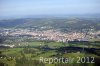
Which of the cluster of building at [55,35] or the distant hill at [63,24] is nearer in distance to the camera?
the cluster of building at [55,35]

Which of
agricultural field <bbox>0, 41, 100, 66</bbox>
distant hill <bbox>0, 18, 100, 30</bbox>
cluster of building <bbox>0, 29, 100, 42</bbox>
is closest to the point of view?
agricultural field <bbox>0, 41, 100, 66</bbox>

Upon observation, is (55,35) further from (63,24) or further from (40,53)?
(40,53)

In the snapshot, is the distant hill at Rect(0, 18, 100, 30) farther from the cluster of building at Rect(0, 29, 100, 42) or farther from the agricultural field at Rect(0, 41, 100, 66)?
the agricultural field at Rect(0, 41, 100, 66)

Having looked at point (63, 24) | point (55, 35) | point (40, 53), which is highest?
point (63, 24)

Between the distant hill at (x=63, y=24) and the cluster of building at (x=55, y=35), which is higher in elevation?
the distant hill at (x=63, y=24)

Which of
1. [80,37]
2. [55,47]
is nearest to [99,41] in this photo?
[80,37]

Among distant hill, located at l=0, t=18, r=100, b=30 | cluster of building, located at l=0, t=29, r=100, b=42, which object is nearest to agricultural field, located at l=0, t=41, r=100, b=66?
cluster of building, located at l=0, t=29, r=100, b=42

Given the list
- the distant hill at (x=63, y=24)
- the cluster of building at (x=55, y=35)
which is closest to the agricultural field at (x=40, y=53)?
the cluster of building at (x=55, y=35)

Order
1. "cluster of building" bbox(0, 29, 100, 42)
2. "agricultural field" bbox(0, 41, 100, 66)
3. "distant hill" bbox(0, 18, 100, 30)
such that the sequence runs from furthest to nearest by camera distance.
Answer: "distant hill" bbox(0, 18, 100, 30)
"cluster of building" bbox(0, 29, 100, 42)
"agricultural field" bbox(0, 41, 100, 66)

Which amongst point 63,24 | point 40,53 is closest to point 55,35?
point 63,24

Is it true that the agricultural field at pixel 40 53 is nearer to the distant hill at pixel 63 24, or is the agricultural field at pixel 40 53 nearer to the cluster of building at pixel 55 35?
the cluster of building at pixel 55 35

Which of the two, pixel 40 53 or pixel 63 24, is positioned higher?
pixel 63 24
